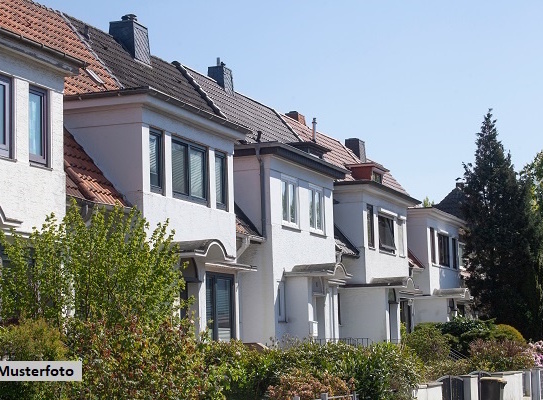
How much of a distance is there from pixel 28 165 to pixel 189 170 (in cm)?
701

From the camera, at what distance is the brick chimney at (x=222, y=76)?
37.0 metres

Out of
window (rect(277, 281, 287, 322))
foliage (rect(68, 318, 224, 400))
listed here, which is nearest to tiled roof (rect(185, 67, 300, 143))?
window (rect(277, 281, 287, 322))

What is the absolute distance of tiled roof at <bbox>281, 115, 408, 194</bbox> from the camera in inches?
1607

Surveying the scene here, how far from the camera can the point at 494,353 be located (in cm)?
3042

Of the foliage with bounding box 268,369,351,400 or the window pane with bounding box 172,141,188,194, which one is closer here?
the foliage with bounding box 268,369,351,400

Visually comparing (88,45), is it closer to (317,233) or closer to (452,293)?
(317,233)

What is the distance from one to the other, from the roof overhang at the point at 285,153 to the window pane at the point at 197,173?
476 centimetres

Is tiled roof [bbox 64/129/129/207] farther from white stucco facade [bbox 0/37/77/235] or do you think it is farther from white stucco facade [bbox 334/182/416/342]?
white stucco facade [bbox 334/182/416/342]

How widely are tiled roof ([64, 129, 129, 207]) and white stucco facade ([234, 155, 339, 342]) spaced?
788 centimetres

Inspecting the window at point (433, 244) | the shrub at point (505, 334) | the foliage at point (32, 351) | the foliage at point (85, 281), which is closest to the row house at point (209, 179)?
Answer: the foliage at point (85, 281)

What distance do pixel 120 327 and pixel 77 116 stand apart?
35.2 feet

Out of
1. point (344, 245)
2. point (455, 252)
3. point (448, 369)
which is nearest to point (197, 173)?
point (448, 369)

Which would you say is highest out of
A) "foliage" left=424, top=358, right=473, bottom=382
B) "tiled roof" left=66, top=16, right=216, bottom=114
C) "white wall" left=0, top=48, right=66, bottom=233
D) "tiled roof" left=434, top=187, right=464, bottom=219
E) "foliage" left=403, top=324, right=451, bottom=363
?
"tiled roof" left=434, top=187, right=464, bottom=219

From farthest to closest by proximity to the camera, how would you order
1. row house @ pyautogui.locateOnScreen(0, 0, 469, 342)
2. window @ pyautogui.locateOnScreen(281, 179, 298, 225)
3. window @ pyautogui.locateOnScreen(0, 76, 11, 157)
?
window @ pyautogui.locateOnScreen(281, 179, 298, 225) → row house @ pyautogui.locateOnScreen(0, 0, 469, 342) → window @ pyautogui.locateOnScreen(0, 76, 11, 157)
